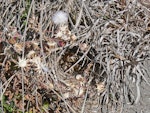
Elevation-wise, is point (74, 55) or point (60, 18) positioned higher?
point (60, 18)

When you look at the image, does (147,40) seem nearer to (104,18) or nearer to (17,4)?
(104,18)

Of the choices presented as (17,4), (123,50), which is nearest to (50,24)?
(17,4)

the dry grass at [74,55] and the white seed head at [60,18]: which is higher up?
the white seed head at [60,18]

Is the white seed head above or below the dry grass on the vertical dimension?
above

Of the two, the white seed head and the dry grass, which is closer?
the dry grass
